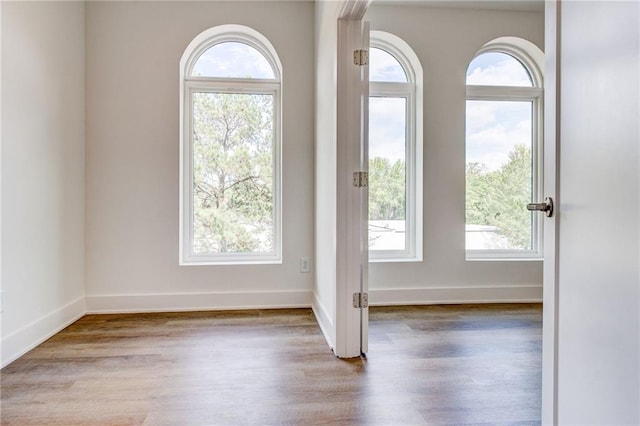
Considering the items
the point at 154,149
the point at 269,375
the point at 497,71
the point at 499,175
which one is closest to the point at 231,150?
the point at 154,149

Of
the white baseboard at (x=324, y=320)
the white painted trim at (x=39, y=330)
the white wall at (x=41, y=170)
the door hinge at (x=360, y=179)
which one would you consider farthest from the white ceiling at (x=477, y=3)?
the white painted trim at (x=39, y=330)

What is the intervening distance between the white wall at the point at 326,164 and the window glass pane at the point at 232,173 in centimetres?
51

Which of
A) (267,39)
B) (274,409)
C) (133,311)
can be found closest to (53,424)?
(274,409)

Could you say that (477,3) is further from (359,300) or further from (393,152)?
(359,300)

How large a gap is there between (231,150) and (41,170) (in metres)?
1.32

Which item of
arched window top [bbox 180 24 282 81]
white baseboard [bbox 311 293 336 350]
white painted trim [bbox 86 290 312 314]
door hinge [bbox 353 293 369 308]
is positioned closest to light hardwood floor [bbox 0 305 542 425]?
white baseboard [bbox 311 293 336 350]

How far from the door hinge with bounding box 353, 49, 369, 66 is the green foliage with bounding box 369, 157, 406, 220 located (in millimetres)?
1343

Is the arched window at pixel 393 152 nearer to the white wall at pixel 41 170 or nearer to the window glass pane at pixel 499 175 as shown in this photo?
the window glass pane at pixel 499 175

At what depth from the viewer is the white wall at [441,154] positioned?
129 inches

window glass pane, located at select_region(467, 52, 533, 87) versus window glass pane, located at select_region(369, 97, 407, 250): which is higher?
window glass pane, located at select_region(467, 52, 533, 87)

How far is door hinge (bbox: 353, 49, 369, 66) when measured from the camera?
212 cm

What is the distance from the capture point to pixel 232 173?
3.20 meters

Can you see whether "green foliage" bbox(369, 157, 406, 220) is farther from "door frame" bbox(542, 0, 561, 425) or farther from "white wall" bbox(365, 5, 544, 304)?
"door frame" bbox(542, 0, 561, 425)

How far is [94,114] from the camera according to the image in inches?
114
